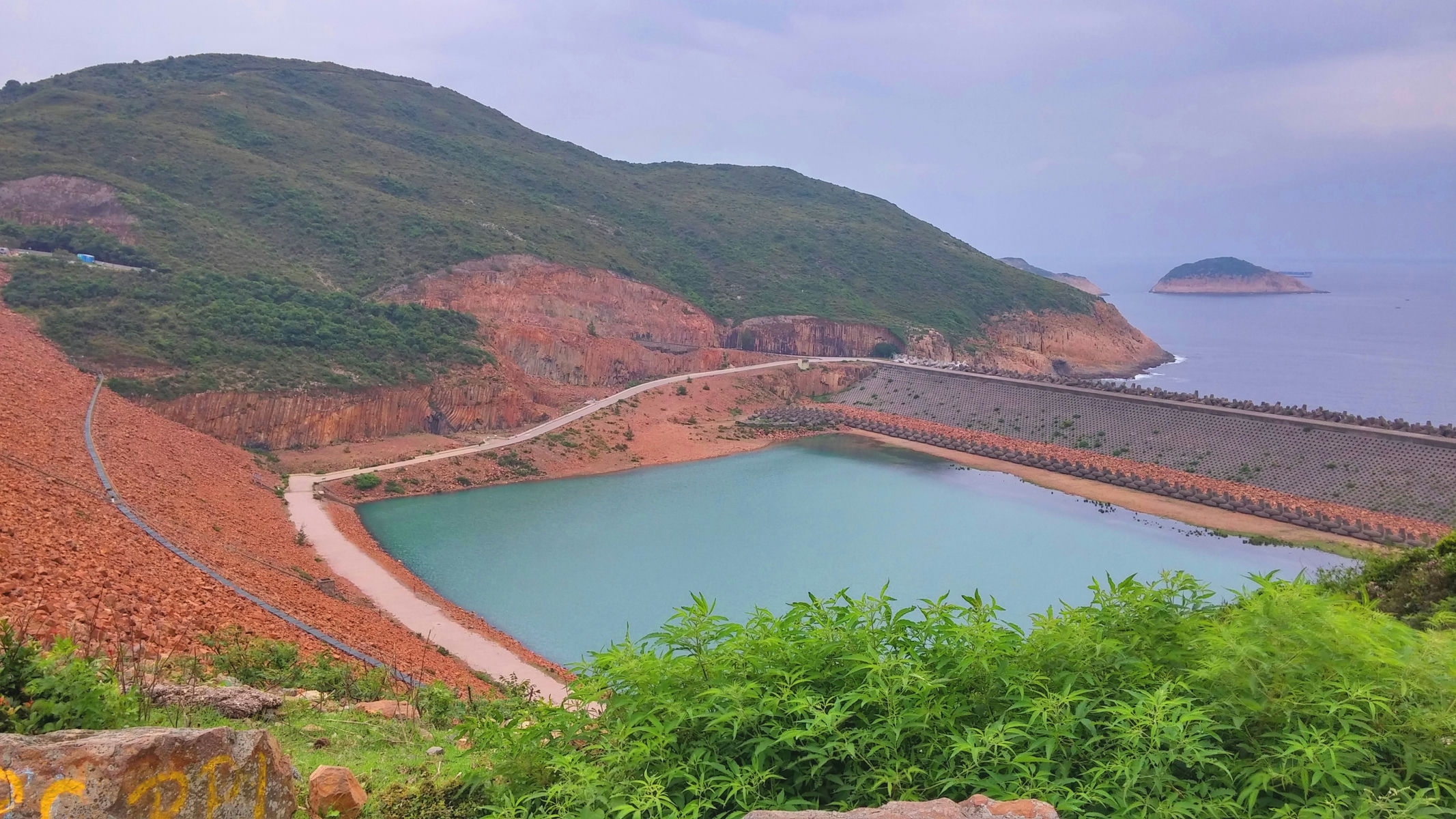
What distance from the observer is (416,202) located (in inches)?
2162

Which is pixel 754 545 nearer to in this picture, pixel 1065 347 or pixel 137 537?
pixel 137 537

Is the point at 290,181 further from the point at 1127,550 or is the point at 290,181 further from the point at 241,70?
the point at 1127,550

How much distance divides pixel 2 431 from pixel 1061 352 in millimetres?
63466

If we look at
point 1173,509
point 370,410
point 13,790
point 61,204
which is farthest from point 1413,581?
point 61,204

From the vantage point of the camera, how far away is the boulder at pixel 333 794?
182 inches

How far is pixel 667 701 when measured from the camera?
13.7 feet

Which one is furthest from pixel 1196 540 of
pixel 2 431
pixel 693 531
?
pixel 2 431

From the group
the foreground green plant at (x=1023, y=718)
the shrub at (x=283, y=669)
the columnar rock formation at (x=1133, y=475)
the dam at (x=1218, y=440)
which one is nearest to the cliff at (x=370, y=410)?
the columnar rock formation at (x=1133, y=475)

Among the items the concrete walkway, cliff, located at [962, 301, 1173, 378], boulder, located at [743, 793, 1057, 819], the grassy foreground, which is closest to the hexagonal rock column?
the grassy foreground

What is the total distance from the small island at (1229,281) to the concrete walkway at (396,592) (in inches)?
6500

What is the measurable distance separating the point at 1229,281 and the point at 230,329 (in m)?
172

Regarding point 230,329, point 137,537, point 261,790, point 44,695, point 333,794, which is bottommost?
point 137,537

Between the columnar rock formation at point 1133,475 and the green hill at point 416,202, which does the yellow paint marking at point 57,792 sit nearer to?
the columnar rock formation at point 1133,475

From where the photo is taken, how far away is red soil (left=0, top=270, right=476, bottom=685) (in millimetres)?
10281
